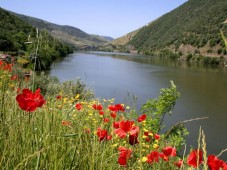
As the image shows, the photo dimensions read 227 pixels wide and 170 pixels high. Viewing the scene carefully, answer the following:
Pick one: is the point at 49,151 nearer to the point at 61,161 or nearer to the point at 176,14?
the point at 61,161

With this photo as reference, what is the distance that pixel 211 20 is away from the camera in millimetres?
105750

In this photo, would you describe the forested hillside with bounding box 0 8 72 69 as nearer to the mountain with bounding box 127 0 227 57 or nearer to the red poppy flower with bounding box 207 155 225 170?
the red poppy flower with bounding box 207 155 225 170

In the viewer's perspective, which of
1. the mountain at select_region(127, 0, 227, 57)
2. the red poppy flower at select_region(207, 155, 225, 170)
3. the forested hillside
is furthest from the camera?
the mountain at select_region(127, 0, 227, 57)

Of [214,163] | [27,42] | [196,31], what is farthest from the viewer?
[196,31]

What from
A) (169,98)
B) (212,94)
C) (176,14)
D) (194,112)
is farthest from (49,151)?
(176,14)

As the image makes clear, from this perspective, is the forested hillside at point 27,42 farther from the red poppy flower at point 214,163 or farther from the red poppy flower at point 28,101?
the red poppy flower at point 214,163

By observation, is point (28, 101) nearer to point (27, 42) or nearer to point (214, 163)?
point (27, 42)

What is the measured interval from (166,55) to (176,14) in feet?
228

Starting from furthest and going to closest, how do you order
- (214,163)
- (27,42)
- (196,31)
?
(196,31), (27,42), (214,163)

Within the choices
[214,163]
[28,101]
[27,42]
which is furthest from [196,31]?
[28,101]

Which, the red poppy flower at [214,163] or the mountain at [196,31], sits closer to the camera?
the red poppy flower at [214,163]

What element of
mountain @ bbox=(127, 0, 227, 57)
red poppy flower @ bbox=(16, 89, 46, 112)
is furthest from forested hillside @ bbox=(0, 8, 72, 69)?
mountain @ bbox=(127, 0, 227, 57)

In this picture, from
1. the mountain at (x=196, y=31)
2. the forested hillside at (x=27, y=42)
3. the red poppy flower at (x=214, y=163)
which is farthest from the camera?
the mountain at (x=196, y=31)

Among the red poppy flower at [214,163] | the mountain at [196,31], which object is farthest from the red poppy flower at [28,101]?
the mountain at [196,31]
